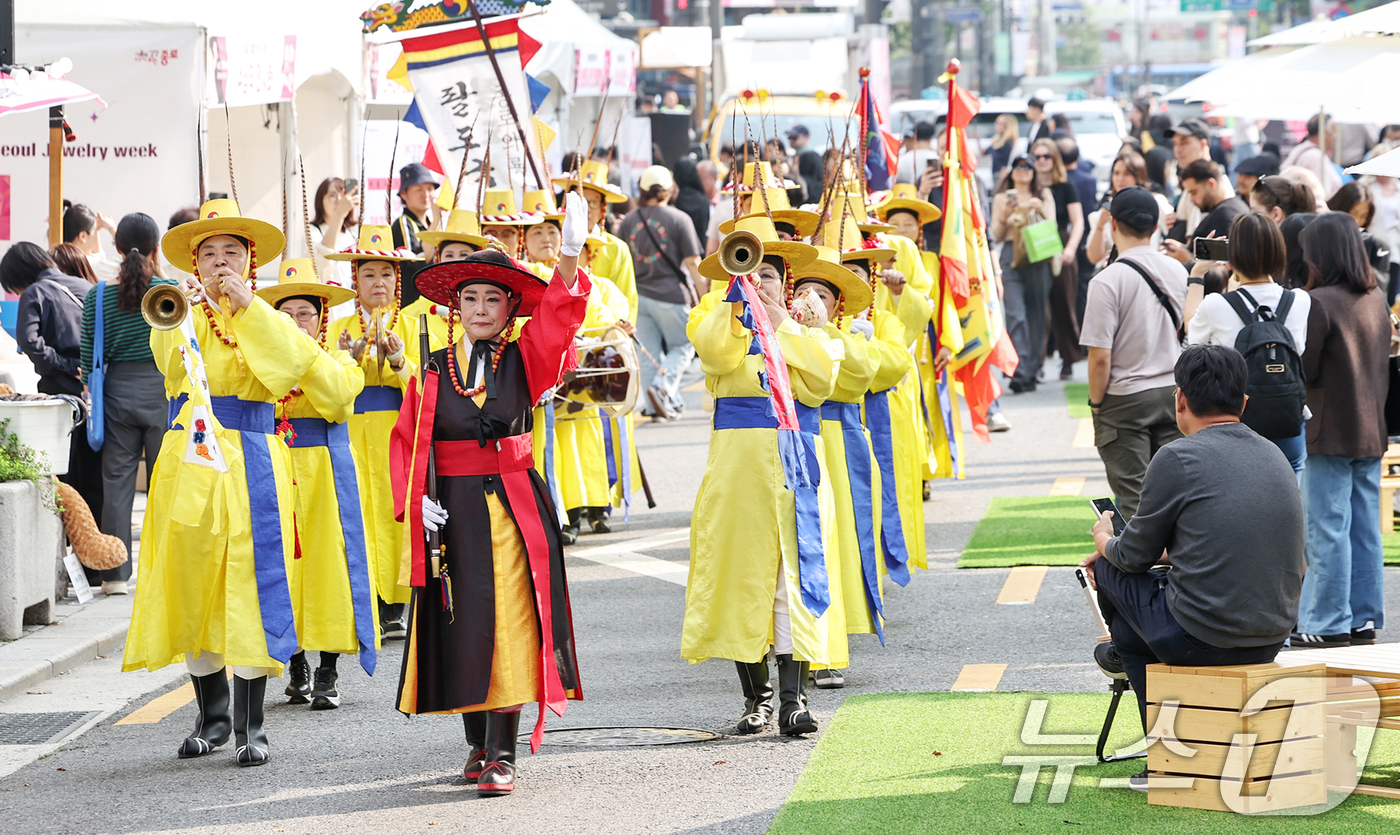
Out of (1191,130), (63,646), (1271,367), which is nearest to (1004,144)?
(1191,130)

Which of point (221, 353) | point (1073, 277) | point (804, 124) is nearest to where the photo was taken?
point (221, 353)

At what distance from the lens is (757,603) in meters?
5.72

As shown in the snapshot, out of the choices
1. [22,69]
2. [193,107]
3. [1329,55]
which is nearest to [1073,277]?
[1329,55]

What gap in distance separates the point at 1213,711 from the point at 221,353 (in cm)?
327

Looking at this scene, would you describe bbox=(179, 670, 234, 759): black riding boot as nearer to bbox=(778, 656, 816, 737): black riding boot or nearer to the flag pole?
bbox=(778, 656, 816, 737): black riding boot

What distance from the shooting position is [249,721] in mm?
5578

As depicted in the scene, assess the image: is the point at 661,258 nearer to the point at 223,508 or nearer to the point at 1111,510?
the point at 223,508

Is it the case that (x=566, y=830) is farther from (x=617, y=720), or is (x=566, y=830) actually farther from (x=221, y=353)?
(x=221, y=353)

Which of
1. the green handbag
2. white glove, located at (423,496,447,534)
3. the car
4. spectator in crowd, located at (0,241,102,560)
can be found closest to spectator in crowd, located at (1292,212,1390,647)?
white glove, located at (423,496,447,534)

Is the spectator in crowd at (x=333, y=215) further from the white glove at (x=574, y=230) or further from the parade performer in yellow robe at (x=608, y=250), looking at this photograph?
the white glove at (x=574, y=230)

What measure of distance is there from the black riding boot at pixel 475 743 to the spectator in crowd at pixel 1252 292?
2984 millimetres

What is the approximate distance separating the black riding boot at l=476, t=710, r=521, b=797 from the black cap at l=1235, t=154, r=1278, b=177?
7045 mm

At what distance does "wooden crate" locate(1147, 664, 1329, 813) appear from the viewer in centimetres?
455

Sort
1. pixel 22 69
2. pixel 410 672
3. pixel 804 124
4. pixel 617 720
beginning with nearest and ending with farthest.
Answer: pixel 410 672 → pixel 617 720 → pixel 22 69 → pixel 804 124
